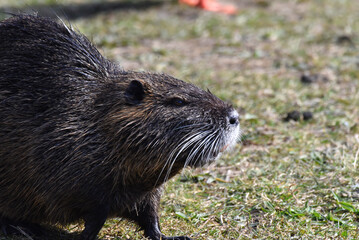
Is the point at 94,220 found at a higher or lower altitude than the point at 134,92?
lower

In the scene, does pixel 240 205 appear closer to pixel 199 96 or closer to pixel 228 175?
pixel 228 175

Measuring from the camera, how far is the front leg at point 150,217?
4.08m

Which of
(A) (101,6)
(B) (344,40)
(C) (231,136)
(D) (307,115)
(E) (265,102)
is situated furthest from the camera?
(A) (101,6)

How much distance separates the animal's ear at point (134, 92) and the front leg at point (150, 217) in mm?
686

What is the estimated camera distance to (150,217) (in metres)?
4.10

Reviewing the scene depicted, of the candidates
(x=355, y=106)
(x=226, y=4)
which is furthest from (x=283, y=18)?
(x=355, y=106)

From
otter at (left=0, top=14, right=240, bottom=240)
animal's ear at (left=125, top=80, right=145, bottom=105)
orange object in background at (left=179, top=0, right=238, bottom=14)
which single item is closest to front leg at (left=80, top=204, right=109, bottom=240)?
otter at (left=0, top=14, right=240, bottom=240)

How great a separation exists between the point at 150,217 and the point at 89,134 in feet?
2.47

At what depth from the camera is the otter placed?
368 cm

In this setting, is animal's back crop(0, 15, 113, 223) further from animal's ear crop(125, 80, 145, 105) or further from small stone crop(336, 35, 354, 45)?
small stone crop(336, 35, 354, 45)

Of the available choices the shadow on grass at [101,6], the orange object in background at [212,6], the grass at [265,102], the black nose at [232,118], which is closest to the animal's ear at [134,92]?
the black nose at [232,118]

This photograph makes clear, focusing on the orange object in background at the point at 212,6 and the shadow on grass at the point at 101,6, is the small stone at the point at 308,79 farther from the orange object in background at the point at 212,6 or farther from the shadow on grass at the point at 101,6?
the shadow on grass at the point at 101,6

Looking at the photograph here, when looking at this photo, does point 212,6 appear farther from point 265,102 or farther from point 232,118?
point 232,118

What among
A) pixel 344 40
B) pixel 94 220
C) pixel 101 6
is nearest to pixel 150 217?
pixel 94 220
